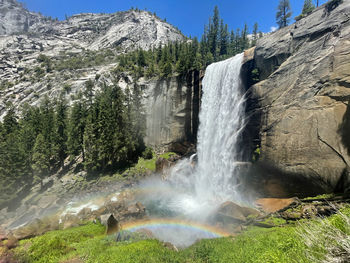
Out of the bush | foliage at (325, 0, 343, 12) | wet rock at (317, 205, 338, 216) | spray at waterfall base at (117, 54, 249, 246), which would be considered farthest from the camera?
the bush

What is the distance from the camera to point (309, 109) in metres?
15.1

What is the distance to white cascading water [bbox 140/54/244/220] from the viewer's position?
851 inches

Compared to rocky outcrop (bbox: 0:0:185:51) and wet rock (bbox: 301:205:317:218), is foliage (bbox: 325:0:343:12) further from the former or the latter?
rocky outcrop (bbox: 0:0:185:51)

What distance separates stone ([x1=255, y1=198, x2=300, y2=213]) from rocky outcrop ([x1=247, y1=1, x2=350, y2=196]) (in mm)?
996

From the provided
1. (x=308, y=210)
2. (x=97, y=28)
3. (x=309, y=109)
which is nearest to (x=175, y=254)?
(x=308, y=210)

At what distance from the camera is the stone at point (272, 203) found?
1493 cm

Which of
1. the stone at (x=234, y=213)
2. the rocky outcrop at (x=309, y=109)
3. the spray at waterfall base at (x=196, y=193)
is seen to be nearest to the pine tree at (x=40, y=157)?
the spray at waterfall base at (x=196, y=193)

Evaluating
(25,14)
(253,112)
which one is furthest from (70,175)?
(25,14)

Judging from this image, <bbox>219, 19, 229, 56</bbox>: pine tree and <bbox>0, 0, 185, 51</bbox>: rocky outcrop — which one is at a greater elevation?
<bbox>0, 0, 185, 51</bbox>: rocky outcrop

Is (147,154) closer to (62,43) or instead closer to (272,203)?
(272,203)

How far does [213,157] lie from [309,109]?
1441 centimetres

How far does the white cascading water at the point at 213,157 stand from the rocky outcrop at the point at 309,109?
3.87 meters

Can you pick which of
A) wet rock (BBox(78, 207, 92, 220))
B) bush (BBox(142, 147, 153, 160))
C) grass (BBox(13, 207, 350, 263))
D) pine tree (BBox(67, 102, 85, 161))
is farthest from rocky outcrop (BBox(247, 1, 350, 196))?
pine tree (BBox(67, 102, 85, 161))

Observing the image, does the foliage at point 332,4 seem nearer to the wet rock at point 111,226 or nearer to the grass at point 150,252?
the grass at point 150,252
